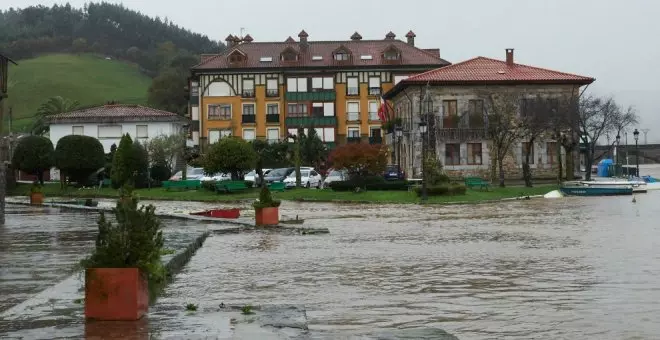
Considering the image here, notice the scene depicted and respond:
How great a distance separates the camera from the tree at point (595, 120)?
213 feet

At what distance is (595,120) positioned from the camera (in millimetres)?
69938

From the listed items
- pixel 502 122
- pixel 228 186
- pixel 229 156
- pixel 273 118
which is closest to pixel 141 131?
pixel 273 118

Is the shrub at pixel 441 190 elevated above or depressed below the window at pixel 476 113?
below

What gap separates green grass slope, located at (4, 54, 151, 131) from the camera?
430 feet

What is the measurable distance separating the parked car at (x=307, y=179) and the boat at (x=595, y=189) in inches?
623

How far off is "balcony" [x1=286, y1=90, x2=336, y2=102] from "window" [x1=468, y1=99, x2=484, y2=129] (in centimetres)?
2249

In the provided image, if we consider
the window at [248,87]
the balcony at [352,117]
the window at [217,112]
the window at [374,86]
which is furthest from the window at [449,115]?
the window at [217,112]

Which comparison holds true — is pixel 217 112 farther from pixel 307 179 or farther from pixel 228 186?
pixel 228 186

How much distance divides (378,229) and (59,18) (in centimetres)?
16540

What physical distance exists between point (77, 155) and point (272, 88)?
92.2ft

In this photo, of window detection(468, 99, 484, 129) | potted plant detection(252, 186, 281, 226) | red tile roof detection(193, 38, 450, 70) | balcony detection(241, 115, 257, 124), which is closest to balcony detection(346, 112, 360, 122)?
red tile roof detection(193, 38, 450, 70)

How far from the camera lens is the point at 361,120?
89.2 meters

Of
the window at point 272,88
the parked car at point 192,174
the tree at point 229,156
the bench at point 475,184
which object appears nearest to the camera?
the bench at point 475,184

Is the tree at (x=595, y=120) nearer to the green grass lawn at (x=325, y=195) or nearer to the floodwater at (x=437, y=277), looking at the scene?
the green grass lawn at (x=325, y=195)
